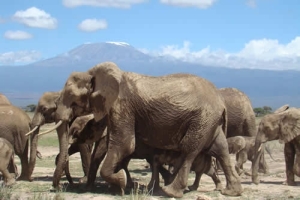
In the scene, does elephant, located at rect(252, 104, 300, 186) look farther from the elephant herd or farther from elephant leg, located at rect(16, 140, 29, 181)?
elephant leg, located at rect(16, 140, 29, 181)

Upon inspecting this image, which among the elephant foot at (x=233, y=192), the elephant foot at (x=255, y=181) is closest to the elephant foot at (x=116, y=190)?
the elephant foot at (x=233, y=192)

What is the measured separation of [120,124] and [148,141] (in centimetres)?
75

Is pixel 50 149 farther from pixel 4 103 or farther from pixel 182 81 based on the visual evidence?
pixel 182 81

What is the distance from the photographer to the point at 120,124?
12336mm

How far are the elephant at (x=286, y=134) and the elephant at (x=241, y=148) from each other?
3.09ft

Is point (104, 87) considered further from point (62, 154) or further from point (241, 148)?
point (241, 148)

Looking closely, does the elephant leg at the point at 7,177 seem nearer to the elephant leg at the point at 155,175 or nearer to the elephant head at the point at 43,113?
the elephant head at the point at 43,113

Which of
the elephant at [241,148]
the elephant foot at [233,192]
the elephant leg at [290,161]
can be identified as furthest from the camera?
the elephant at [241,148]

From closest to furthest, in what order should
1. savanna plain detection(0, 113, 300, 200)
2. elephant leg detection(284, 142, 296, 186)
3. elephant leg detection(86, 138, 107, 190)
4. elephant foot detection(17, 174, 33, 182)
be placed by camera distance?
1. savanna plain detection(0, 113, 300, 200)
2. elephant leg detection(86, 138, 107, 190)
3. elephant foot detection(17, 174, 33, 182)
4. elephant leg detection(284, 142, 296, 186)

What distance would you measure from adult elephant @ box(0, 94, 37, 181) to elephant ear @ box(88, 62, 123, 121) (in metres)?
2.90

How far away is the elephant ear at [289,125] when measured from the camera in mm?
15414

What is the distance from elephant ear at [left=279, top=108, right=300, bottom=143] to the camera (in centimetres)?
1541

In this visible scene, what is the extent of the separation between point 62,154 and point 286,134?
5829mm

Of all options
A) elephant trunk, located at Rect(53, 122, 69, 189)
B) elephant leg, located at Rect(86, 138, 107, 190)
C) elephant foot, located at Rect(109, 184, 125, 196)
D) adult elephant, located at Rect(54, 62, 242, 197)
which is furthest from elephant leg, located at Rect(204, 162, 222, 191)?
elephant trunk, located at Rect(53, 122, 69, 189)
